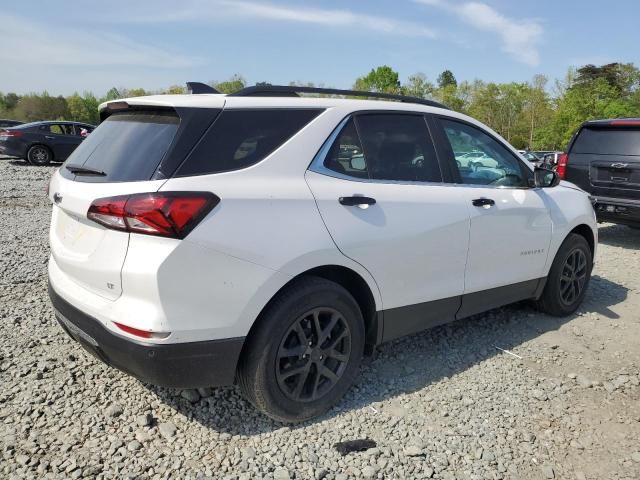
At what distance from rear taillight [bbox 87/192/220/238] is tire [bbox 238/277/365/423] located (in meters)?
0.64

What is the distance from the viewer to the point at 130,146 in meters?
2.72

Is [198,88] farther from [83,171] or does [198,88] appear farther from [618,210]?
[618,210]

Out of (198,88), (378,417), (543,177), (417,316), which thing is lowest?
(378,417)

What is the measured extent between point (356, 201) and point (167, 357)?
132 cm

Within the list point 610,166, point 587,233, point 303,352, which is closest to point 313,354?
point 303,352

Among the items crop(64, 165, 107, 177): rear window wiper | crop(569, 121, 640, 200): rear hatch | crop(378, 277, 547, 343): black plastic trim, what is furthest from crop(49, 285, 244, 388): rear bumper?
crop(569, 121, 640, 200): rear hatch

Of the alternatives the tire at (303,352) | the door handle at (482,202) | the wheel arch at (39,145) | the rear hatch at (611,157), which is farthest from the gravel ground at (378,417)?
the wheel arch at (39,145)

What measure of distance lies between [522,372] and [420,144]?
1.78 metres

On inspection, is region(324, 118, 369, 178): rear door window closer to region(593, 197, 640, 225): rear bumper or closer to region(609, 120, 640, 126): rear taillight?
region(593, 197, 640, 225): rear bumper

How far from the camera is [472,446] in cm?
288

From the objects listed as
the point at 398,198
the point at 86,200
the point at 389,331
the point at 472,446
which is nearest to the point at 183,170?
the point at 86,200

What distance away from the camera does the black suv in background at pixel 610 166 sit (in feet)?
24.1

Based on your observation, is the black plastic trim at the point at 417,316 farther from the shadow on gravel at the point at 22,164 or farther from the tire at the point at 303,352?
the shadow on gravel at the point at 22,164

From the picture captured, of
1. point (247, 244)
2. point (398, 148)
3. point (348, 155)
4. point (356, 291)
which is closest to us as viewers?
point (247, 244)
